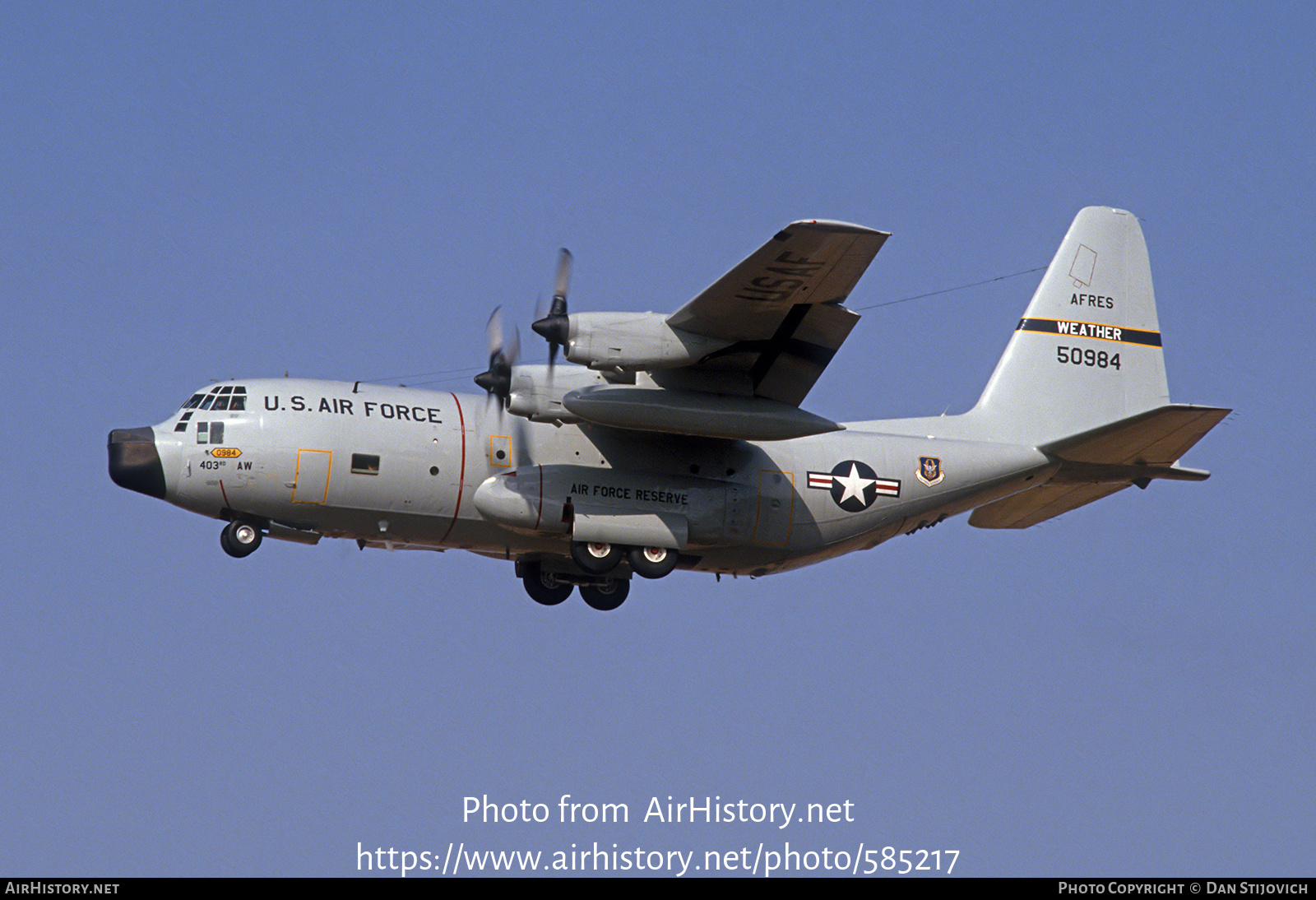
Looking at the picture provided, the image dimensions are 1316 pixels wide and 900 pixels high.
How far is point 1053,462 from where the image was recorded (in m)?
21.3

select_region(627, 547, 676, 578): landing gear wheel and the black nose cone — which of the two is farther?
select_region(627, 547, 676, 578): landing gear wheel

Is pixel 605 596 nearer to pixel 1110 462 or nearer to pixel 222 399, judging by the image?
pixel 222 399

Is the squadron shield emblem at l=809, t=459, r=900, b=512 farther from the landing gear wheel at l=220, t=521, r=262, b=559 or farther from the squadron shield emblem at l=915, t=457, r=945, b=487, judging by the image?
the landing gear wheel at l=220, t=521, r=262, b=559

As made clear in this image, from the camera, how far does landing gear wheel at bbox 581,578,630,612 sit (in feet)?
69.8

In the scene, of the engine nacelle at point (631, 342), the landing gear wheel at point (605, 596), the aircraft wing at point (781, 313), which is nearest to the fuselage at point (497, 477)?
the landing gear wheel at point (605, 596)

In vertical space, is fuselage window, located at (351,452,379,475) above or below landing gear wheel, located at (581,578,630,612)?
above

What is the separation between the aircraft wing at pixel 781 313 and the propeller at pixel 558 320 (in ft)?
4.03

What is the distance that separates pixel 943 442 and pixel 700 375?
4.26 meters

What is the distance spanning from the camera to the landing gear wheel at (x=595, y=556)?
19.3 metres

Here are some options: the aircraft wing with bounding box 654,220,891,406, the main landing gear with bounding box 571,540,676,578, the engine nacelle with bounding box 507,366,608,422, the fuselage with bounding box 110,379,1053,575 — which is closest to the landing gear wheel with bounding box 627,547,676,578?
the main landing gear with bounding box 571,540,676,578

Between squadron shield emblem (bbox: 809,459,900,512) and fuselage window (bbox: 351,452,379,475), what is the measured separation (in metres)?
5.55

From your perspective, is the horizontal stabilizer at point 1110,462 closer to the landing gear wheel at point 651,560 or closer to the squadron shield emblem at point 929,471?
the squadron shield emblem at point 929,471

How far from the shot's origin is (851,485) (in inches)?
798
